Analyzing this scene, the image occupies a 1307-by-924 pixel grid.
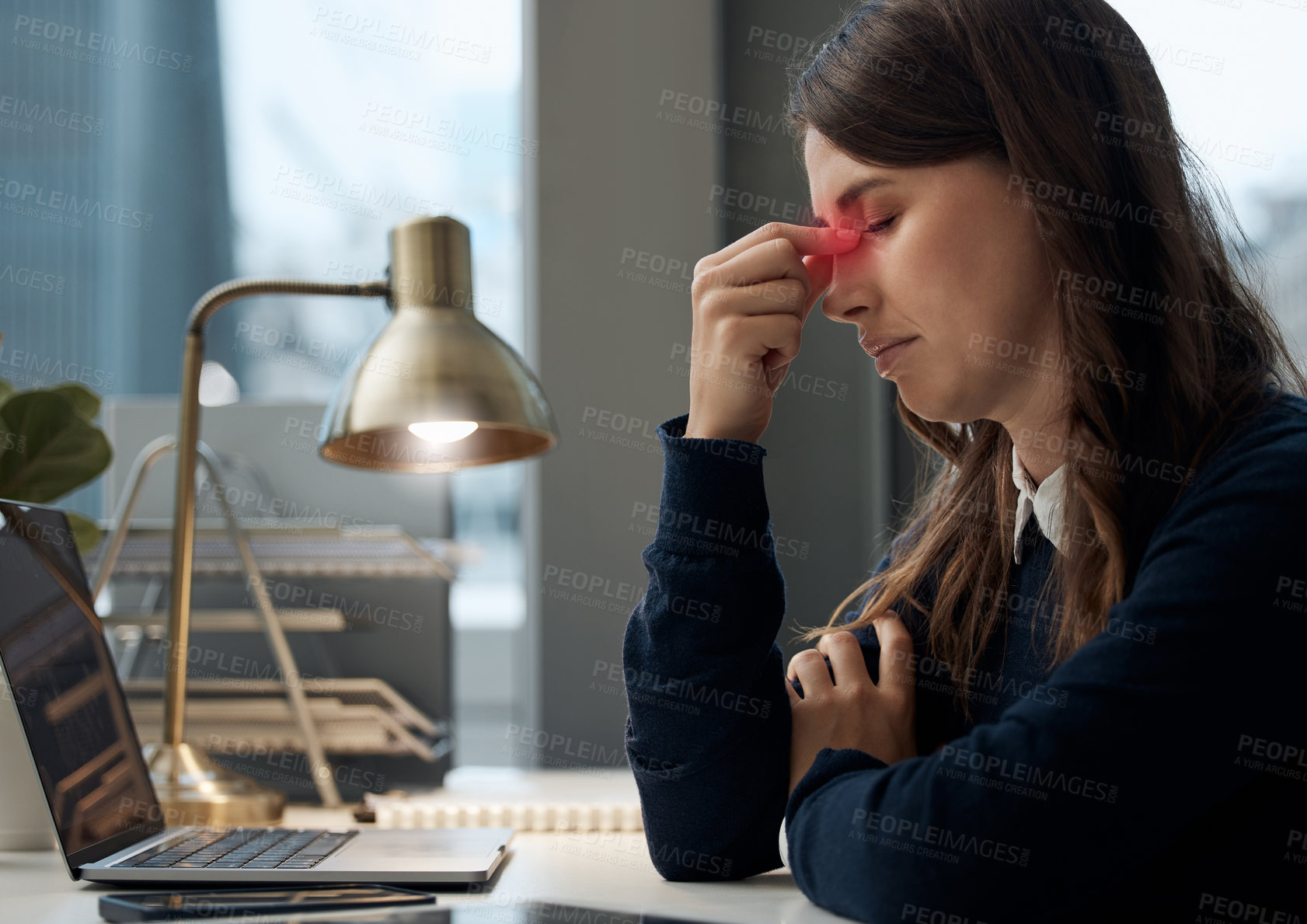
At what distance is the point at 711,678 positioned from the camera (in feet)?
2.50

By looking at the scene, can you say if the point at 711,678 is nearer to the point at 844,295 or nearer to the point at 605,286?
the point at 844,295

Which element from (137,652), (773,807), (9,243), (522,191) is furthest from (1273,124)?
(9,243)

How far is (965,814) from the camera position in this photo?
59 cm

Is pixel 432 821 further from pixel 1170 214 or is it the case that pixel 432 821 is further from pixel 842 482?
pixel 842 482

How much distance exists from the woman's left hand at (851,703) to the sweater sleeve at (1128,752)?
185 millimetres

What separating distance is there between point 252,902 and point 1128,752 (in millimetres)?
548

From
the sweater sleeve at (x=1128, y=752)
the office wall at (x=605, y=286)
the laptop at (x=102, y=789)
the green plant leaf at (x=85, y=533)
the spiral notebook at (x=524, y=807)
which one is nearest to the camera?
the sweater sleeve at (x=1128, y=752)

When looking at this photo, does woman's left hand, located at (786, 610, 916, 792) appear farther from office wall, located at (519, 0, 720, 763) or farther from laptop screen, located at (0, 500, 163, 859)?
office wall, located at (519, 0, 720, 763)

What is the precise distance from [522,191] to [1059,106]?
137cm

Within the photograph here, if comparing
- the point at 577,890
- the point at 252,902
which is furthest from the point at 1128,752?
the point at 252,902

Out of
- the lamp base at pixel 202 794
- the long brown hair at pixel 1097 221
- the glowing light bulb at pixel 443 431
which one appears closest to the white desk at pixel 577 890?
the lamp base at pixel 202 794

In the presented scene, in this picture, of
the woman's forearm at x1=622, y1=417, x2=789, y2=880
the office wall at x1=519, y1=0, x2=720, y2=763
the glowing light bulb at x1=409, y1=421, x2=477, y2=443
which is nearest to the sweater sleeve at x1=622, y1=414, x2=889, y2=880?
the woman's forearm at x1=622, y1=417, x2=789, y2=880

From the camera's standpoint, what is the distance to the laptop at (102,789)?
736 mm

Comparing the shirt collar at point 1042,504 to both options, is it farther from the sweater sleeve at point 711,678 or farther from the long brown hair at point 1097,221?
the sweater sleeve at point 711,678
